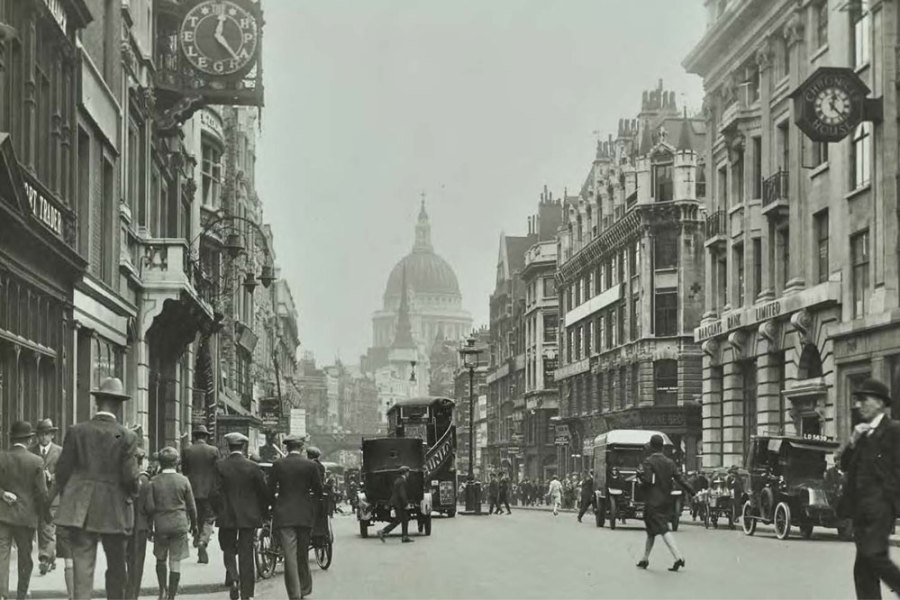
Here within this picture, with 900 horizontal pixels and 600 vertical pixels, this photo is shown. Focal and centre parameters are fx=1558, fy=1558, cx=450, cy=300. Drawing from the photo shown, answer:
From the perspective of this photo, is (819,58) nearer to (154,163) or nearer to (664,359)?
(154,163)

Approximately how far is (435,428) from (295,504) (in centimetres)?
3043

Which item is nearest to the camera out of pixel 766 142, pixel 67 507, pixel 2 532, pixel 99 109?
pixel 67 507

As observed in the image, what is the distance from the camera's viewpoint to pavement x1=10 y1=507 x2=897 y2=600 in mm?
17344

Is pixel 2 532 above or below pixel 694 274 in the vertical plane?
below

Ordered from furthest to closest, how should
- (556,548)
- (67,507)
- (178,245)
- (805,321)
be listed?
(805,321) < (178,245) < (556,548) < (67,507)

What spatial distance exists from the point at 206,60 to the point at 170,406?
8.63 metres

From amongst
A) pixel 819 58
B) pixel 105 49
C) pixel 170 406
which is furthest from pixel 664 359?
pixel 105 49

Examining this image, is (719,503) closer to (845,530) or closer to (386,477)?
(845,530)

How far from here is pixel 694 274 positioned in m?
67.8

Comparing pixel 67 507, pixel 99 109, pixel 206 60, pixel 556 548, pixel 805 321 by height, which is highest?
pixel 206 60

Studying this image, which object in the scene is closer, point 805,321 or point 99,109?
point 99,109

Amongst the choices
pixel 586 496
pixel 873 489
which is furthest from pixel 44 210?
pixel 586 496

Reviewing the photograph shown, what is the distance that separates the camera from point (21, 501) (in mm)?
13883

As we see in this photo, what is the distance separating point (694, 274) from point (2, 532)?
56058 millimetres
